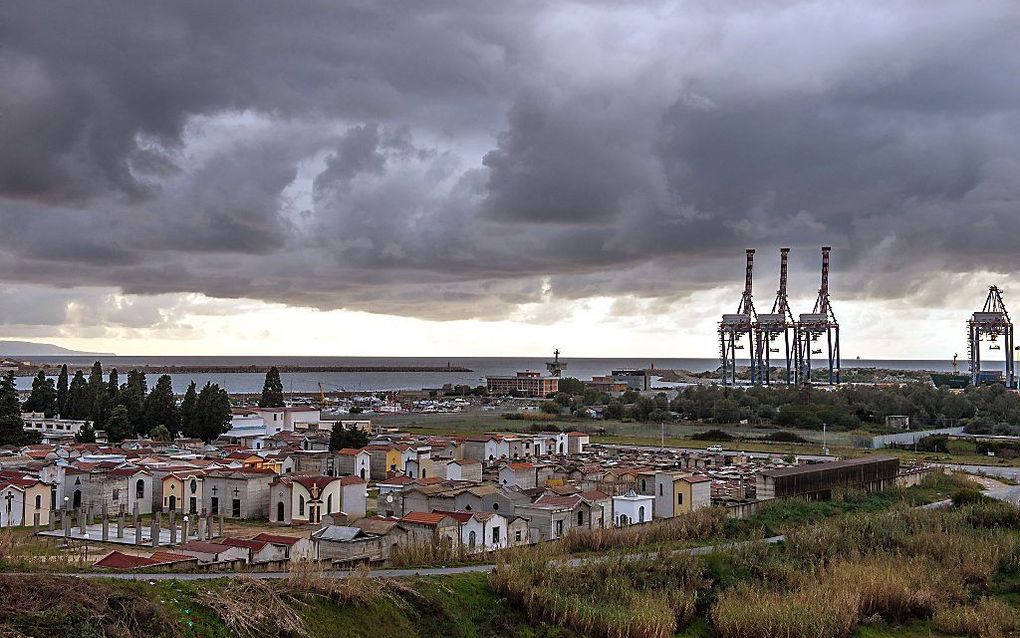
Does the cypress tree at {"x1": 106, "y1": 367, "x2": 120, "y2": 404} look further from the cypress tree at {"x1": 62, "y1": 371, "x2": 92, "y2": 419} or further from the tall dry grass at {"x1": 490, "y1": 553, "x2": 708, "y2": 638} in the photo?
the tall dry grass at {"x1": 490, "y1": 553, "x2": 708, "y2": 638}

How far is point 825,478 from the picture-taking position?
29266 mm

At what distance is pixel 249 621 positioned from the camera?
1261cm

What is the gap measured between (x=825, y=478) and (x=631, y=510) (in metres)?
7.23

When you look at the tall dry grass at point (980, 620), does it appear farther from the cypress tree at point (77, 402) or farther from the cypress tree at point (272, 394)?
the cypress tree at point (272, 394)

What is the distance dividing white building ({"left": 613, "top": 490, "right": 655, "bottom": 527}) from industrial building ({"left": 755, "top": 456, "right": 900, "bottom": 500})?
3573 millimetres

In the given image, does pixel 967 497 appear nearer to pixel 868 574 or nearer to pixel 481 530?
pixel 868 574

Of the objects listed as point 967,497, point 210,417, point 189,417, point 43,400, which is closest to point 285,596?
point 967,497

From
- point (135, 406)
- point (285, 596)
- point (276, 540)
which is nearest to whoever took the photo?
point (285, 596)

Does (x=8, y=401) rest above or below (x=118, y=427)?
above

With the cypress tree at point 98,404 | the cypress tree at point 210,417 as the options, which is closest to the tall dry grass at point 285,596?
the cypress tree at point 210,417

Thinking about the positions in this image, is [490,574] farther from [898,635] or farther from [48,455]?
[48,455]

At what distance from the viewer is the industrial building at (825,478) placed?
27234 mm

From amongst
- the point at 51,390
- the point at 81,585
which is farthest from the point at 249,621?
the point at 51,390

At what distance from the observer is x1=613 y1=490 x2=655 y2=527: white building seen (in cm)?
2539
